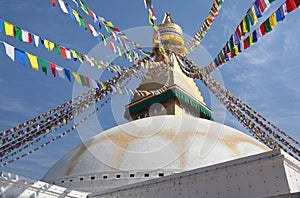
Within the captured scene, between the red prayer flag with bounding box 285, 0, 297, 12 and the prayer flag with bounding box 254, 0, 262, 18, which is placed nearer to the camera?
the red prayer flag with bounding box 285, 0, 297, 12

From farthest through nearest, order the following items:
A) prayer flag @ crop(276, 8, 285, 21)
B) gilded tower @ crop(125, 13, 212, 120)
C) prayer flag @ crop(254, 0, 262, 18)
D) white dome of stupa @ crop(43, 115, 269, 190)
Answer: gilded tower @ crop(125, 13, 212, 120) → white dome of stupa @ crop(43, 115, 269, 190) → prayer flag @ crop(254, 0, 262, 18) → prayer flag @ crop(276, 8, 285, 21)

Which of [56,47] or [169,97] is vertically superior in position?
[169,97]

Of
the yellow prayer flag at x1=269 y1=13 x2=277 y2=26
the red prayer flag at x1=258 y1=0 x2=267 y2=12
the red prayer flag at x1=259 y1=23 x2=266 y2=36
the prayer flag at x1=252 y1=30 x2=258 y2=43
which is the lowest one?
the yellow prayer flag at x1=269 y1=13 x2=277 y2=26

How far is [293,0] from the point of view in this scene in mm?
4055

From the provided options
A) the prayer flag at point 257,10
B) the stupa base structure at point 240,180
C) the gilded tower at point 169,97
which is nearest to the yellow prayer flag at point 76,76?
the stupa base structure at point 240,180

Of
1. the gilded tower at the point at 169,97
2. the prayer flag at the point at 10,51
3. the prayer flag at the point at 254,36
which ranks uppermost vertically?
the gilded tower at the point at 169,97

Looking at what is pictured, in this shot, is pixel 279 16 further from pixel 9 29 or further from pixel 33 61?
pixel 9 29

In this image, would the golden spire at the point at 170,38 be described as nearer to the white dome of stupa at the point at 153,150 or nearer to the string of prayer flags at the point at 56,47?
the white dome of stupa at the point at 153,150

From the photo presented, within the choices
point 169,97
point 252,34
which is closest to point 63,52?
point 252,34

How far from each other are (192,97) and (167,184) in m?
7.93

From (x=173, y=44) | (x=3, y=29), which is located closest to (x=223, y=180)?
(x=3, y=29)

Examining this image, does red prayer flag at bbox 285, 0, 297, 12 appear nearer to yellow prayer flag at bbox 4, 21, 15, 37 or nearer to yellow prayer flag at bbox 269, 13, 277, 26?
yellow prayer flag at bbox 269, 13, 277, 26

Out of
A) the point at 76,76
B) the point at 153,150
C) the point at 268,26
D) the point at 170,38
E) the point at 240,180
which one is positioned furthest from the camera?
the point at 170,38

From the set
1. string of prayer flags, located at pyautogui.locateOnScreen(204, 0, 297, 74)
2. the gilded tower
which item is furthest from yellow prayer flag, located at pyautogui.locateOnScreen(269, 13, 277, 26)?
the gilded tower
